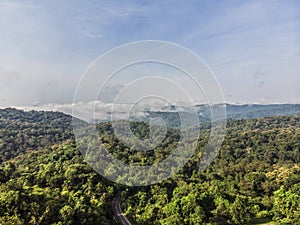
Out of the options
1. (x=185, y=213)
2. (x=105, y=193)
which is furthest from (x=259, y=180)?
(x=105, y=193)

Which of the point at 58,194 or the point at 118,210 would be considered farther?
the point at 118,210

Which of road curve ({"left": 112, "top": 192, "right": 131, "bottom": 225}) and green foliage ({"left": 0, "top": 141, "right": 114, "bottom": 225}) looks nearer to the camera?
green foliage ({"left": 0, "top": 141, "right": 114, "bottom": 225})

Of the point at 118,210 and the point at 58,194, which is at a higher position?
the point at 58,194

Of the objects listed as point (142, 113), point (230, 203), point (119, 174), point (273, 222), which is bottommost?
point (273, 222)

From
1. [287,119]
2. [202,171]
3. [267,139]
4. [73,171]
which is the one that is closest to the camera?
[73,171]

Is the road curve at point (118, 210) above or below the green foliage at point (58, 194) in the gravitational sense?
below

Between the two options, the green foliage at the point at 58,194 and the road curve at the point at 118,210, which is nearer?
the green foliage at the point at 58,194

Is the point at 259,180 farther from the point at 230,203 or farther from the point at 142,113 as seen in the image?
the point at 142,113

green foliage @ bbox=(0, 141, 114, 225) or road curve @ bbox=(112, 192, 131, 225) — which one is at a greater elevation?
green foliage @ bbox=(0, 141, 114, 225)
